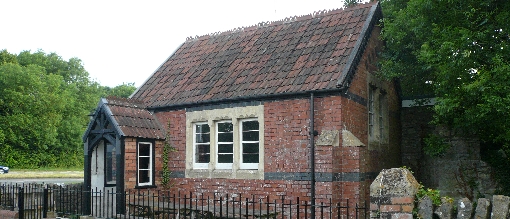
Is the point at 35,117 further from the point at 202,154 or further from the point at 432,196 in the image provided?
the point at 432,196

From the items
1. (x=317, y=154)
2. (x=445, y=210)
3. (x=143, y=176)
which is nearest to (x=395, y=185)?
(x=445, y=210)

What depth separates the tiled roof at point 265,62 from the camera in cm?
1348

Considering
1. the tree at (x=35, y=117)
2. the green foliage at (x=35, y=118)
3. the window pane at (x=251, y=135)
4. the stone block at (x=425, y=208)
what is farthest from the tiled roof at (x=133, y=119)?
the green foliage at (x=35, y=118)

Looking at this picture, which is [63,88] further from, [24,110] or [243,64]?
[243,64]

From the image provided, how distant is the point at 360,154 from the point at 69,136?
43205mm

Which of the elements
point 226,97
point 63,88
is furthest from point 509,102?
point 63,88

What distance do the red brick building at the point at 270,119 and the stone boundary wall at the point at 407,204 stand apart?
5.23 metres

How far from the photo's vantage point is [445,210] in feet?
21.4

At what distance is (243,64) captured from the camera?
51.3ft

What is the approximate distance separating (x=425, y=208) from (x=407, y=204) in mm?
231

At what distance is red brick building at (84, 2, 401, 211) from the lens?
12625mm

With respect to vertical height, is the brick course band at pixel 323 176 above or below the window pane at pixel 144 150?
below

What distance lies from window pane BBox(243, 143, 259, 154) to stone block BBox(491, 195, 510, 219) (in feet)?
27.2

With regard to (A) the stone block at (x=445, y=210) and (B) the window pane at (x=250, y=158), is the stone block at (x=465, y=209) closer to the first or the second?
(A) the stone block at (x=445, y=210)
